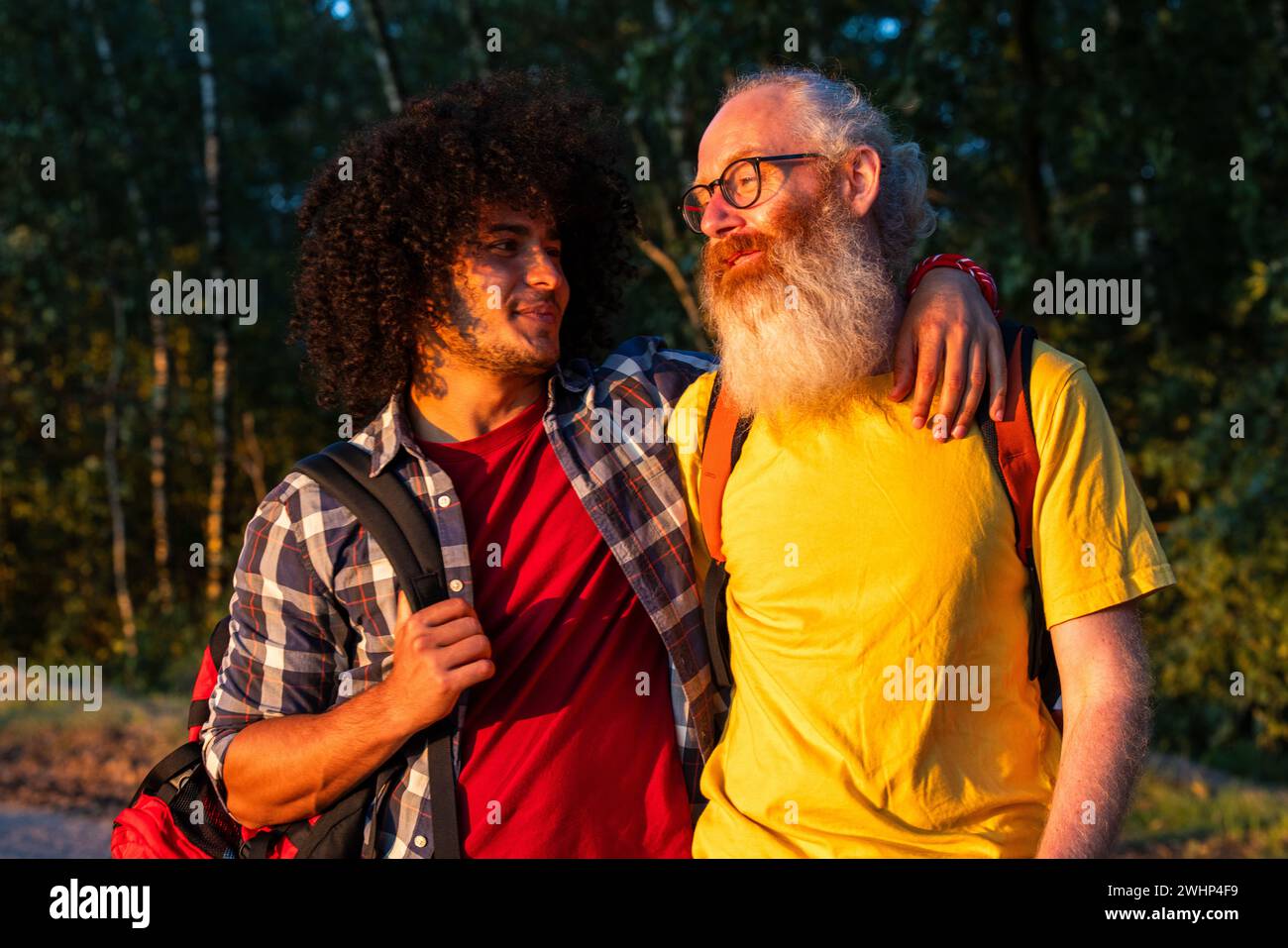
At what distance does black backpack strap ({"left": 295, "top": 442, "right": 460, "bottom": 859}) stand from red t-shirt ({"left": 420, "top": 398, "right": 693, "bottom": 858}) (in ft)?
0.17

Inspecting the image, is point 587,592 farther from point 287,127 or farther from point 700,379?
point 287,127

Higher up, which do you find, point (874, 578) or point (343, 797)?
point (874, 578)

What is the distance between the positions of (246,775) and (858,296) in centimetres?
173

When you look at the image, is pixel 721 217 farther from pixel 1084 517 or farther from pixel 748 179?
pixel 1084 517

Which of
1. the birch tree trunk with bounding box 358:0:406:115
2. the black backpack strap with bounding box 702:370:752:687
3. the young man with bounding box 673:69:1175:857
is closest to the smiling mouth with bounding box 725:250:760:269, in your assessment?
the young man with bounding box 673:69:1175:857

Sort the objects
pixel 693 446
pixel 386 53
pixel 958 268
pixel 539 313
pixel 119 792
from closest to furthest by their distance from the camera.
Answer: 1. pixel 958 268
2. pixel 693 446
3. pixel 539 313
4. pixel 119 792
5. pixel 386 53

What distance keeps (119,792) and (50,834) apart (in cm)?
110

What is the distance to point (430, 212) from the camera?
145 inches

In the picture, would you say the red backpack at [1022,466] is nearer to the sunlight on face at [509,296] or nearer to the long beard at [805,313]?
the long beard at [805,313]

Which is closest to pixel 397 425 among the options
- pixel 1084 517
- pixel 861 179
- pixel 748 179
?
pixel 748 179

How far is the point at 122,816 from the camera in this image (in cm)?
320

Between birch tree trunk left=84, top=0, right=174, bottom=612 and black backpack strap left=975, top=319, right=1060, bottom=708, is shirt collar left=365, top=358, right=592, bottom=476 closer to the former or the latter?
black backpack strap left=975, top=319, right=1060, bottom=708

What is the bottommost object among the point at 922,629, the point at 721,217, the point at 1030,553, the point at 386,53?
the point at 922,629

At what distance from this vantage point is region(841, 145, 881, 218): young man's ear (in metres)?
3.03
